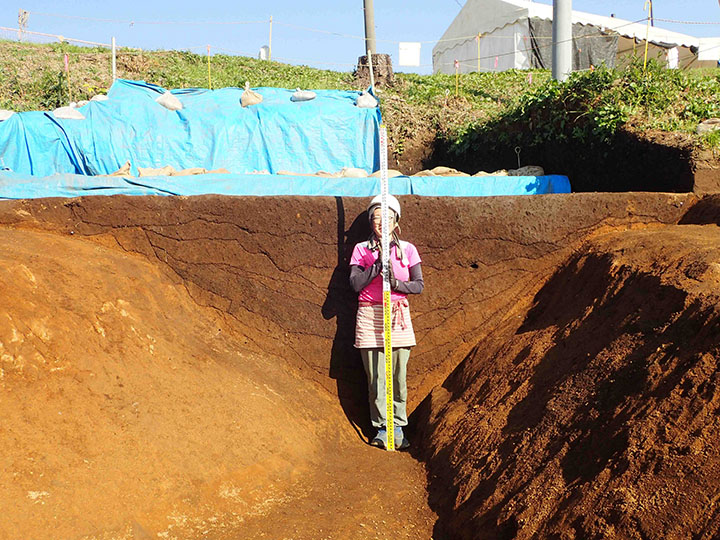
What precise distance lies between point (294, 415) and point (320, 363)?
0.68 meters

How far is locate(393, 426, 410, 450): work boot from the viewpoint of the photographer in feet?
15.1

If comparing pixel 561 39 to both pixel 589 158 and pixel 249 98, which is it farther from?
pixel 249 98

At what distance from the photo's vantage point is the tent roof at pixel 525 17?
18877mm

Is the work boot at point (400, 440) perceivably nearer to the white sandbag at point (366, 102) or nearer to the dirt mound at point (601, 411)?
the dirt mound at point (601, 411)

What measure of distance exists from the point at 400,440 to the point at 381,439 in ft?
0.43

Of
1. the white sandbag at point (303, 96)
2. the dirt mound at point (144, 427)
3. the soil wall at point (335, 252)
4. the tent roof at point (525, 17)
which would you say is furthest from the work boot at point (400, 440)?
the tent roof at point (525, 17)

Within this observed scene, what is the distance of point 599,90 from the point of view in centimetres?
773

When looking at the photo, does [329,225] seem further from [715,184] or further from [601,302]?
[715,184]

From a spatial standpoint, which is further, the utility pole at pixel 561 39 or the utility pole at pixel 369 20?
the utility pole at pixel 369 20

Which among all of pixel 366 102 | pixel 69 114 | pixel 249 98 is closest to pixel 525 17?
pixel 366 102

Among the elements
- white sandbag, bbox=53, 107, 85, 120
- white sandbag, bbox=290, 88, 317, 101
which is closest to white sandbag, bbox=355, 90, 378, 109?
white sandbag, bbox=290, 88, 317, 101

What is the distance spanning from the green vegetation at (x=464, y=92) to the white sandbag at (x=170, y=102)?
137 inches

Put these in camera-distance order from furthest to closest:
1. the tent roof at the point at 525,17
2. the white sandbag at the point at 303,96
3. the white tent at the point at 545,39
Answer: the tent roof at the point at 525,17
the white tent at the point at 545,39
the white sandbag at the point at 303,96

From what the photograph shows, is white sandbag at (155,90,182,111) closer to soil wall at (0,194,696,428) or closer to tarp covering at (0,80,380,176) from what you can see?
tarp covering at (0,80,380,176)
